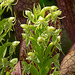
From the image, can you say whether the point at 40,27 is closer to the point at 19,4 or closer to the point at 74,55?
the point at 74,55

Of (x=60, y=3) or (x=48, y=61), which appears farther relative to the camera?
(x=60, y=3)

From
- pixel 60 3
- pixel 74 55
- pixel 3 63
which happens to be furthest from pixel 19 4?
pixel 3 63

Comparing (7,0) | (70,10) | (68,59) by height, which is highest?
(7,0)

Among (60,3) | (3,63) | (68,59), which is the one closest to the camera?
(3,63)

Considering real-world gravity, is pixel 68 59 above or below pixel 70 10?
below

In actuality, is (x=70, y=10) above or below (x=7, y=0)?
below

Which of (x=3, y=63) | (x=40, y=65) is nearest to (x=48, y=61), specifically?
(x=40, y=65)

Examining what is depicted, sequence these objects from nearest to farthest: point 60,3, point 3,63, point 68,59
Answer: point 3,63, point 68,59, point 60,3

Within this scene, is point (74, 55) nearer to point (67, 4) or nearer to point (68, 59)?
point (68, 59)

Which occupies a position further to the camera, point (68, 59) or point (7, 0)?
point (68, 59)
